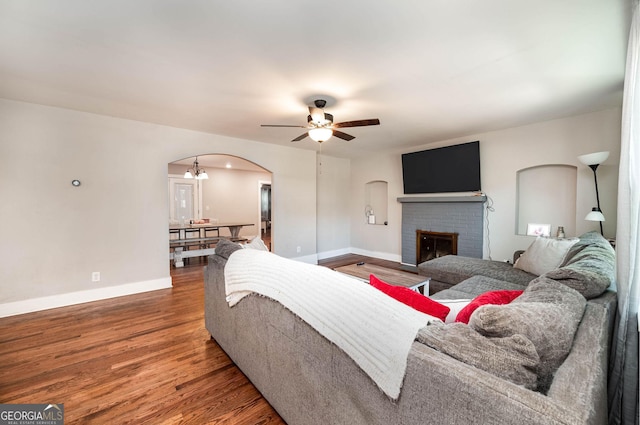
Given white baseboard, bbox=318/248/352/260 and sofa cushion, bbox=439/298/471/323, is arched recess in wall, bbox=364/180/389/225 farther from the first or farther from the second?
sofa cushion, bbox=439/298/471/323

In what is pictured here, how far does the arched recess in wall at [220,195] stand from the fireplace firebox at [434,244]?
412 centimetres

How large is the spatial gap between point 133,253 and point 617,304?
4858 mm

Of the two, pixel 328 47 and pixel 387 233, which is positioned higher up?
pixel 328 47

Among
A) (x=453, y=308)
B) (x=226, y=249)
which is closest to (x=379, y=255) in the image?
(x=226, y=249)

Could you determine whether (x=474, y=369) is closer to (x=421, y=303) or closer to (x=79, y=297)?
(x=421, y=303)

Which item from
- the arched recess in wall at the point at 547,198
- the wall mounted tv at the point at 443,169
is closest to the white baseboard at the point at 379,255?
the wall mounted tv at the point at 443,169

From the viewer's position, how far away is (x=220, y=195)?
8648 millimetres

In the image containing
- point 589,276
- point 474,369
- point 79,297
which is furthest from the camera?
point 79,297

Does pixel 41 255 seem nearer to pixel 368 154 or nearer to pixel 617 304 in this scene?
pixel 617 304

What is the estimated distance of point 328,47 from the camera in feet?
6.63

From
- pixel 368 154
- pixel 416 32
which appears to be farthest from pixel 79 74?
pixel 368 154

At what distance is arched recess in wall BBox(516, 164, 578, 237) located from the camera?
386 cm

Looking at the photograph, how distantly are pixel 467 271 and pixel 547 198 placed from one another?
7.21ft

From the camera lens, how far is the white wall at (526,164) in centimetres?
340
